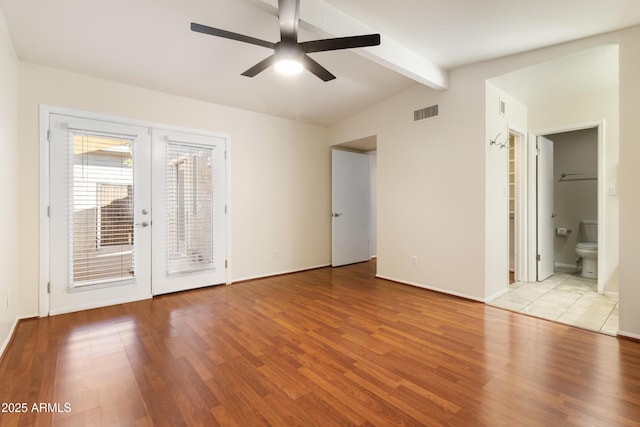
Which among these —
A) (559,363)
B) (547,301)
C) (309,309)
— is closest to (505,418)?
(559,363)

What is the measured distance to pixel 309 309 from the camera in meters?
3.29

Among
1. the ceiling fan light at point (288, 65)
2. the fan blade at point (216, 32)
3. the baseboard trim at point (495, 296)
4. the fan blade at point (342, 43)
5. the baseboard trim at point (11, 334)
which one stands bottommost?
the baseboard trim at point (11, 334)

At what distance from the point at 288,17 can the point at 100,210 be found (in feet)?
9.74

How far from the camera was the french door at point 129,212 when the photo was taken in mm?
3178

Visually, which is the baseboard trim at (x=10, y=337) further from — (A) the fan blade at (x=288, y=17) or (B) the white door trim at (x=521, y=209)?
(B) the white door trim at (x=521, y=209)

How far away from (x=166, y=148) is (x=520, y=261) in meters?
5.21

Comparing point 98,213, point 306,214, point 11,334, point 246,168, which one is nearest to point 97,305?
point 11,334

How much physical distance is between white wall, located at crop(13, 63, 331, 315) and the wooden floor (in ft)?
4.35

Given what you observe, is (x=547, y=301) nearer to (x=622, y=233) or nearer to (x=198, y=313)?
(x=622, y=233)

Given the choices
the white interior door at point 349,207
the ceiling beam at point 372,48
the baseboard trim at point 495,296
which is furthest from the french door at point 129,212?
the baseboard trim at point 495,296

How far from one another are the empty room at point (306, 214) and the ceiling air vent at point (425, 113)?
3 cm

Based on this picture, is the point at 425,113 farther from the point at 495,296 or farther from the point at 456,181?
the point at 495,296

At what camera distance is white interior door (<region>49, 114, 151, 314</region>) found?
10.3 ft

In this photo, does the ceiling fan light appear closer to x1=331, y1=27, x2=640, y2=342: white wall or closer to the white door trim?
x1=331, y1=27, x2=640, y2=342: white wall
